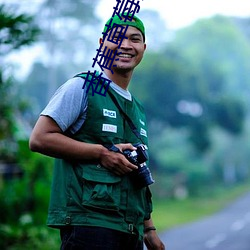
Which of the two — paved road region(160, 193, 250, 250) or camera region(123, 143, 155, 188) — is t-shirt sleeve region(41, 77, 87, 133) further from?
paved road region(160, 193, 250, 250)

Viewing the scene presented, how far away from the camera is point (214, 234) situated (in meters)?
14.8

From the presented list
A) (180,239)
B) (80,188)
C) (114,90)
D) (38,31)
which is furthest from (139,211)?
(180,239)

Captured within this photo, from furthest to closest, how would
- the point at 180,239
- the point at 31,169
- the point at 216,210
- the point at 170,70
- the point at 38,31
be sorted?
1. the point at 170,70
2. the point at 216,210
3. the point at 180,239
4. the point at 31,169
5. the point at 38,31

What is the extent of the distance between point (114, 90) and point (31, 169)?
8444mm

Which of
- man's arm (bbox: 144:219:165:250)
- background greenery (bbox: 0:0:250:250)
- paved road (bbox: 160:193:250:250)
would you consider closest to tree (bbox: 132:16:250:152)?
background greenery (bbox: 0:0:250:250)

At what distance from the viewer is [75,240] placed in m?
2.11

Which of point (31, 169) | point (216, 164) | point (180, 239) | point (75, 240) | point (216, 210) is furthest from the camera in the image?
point (216, 164)

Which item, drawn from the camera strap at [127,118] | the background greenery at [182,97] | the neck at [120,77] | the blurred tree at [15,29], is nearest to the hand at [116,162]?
the camera strap at [127,118]

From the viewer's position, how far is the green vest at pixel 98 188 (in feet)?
6.96

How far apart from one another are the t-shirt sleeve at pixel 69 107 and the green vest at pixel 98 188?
0.07 ft

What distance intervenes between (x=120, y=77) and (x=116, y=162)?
330mm

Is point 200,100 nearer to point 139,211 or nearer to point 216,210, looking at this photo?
point 216,210

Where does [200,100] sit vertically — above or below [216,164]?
above

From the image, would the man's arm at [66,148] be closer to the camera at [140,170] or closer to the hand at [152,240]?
the camera at [140,170]
